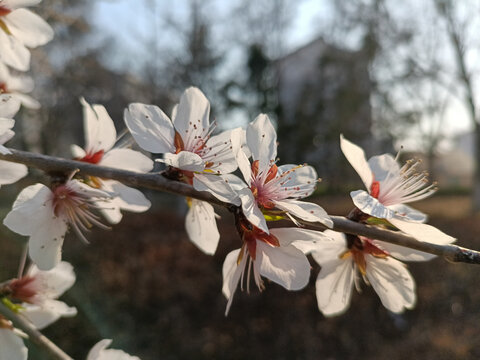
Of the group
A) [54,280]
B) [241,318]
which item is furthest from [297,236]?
[241,318]

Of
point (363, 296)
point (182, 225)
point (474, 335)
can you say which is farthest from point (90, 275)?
point (474, 335)

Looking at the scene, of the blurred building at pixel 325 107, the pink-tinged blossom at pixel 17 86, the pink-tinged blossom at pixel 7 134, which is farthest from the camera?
the blurred building at pixel 325 107

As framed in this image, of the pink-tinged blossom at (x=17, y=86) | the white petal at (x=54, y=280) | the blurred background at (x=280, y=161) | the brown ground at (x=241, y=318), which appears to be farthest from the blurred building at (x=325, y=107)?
the white petal at (x=54, y=280)

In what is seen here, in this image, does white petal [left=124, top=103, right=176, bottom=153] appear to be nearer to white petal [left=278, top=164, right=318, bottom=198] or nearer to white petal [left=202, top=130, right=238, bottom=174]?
white petal [left=202, top=130, right=238, bottom=174]

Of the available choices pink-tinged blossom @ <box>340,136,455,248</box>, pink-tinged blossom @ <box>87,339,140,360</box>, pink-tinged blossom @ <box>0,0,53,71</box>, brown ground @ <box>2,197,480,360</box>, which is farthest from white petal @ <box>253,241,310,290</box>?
brown ground @ <box>2,197,480,360</box>

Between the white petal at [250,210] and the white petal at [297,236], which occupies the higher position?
the white petal at [250,210]

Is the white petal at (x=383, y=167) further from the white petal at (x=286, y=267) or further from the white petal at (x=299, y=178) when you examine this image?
the white petal at (x=286, y=267)
